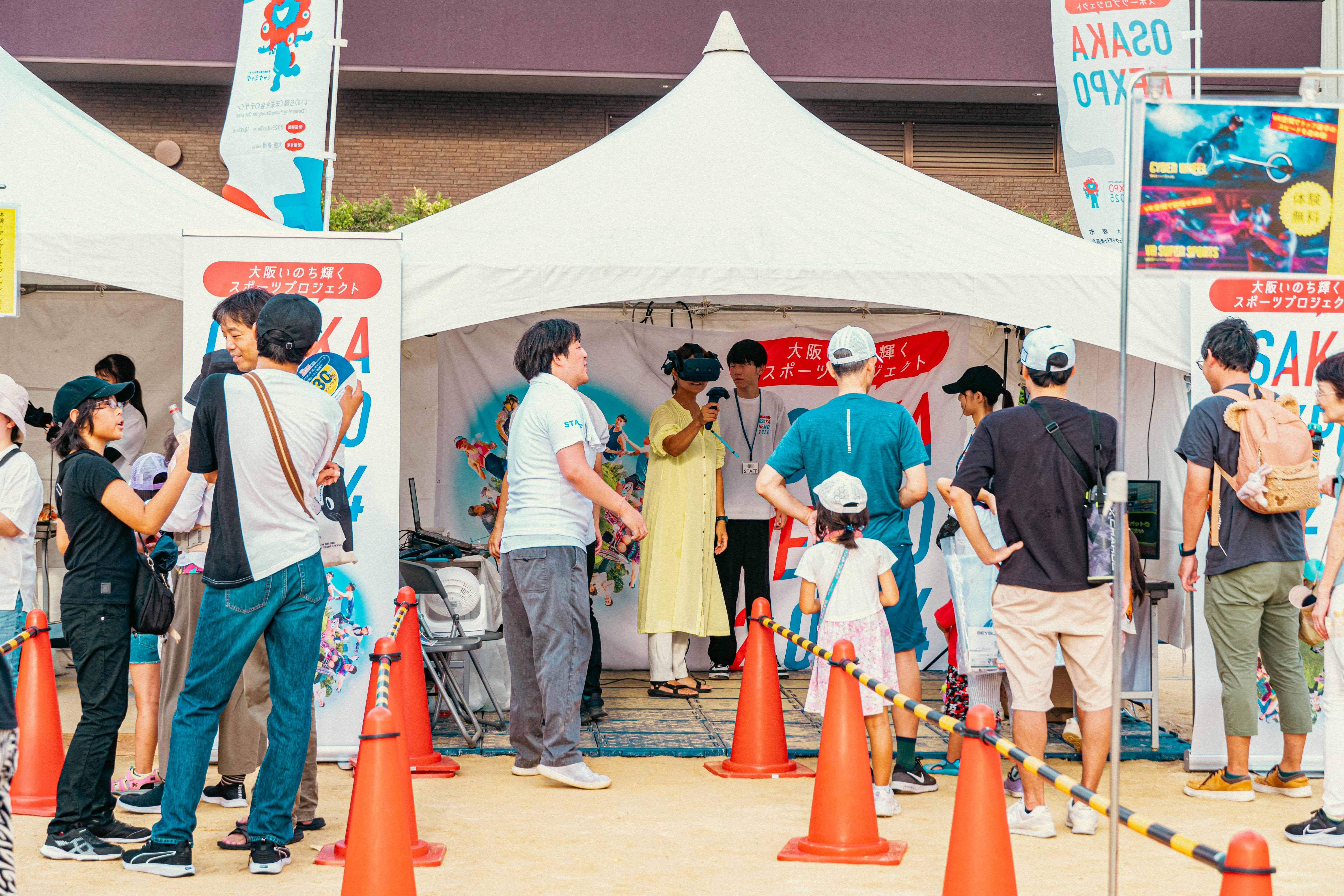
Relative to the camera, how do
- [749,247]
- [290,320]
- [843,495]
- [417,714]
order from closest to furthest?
[290,320] < [843,495] < [417,714] < [749,247]

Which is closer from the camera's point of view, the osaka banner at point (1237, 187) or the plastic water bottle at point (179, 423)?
the osaka banner at point (1237, 187)

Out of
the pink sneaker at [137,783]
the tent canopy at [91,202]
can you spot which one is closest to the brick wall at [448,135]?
the tent canopy at [91,202]

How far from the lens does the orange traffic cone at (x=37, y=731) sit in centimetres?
476

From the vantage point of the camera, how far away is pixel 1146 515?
6.29 meters

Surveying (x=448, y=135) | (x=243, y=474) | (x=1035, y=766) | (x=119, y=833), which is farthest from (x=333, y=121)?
(x=448, y=135)

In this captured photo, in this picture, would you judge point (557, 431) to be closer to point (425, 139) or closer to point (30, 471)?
point (30, 471)

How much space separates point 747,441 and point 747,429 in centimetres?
8

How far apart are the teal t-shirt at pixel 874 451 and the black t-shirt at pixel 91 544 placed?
243 cm

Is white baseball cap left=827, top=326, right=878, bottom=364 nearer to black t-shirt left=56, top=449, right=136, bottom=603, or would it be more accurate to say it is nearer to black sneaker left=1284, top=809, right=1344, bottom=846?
black sneaker left=1284, top=809, right=1344, bottom=846

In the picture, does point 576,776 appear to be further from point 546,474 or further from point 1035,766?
point 1035,766

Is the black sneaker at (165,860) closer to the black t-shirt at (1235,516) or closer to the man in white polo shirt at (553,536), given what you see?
the man in white polo shirt at (553,536)

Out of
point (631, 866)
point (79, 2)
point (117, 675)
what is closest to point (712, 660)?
point (631, 866)

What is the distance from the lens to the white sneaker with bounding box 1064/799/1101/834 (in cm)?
453

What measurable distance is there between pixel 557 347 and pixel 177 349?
3.86 metres
